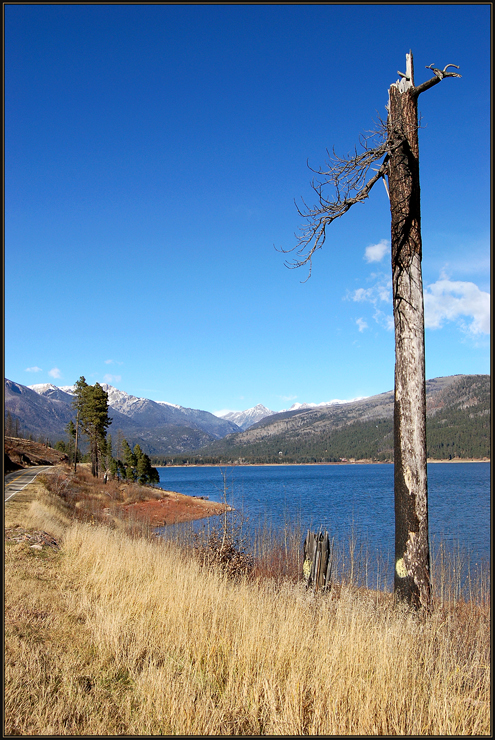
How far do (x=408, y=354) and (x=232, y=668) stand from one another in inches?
Answer: 147

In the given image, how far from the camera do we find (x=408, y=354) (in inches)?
215

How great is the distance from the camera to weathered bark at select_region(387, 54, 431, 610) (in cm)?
520

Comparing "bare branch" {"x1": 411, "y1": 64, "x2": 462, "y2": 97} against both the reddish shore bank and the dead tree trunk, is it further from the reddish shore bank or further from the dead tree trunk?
the reddish shore bank

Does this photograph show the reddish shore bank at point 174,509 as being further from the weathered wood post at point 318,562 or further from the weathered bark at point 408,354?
the weathered bark at point 408,354

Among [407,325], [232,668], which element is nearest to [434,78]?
[407,325]

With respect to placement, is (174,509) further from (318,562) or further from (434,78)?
(434,78)

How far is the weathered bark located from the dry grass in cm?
56

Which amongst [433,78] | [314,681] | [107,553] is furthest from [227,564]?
[433,78]

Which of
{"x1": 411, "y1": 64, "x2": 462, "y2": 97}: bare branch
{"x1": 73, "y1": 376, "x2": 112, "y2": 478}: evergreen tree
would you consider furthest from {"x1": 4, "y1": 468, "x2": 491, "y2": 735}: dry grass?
{"x1": 73, "y1": 376, "x2": 112, "y2": 478}: evergreen tree

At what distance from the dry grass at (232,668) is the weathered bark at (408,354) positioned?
1.84 ft

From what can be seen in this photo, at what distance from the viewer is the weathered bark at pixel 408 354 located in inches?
205

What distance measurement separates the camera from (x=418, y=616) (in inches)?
196

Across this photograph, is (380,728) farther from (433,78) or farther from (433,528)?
(433,528)

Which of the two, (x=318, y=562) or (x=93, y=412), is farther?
(x=93, y=412)
